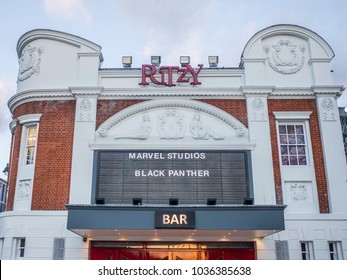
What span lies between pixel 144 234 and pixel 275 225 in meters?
5.27

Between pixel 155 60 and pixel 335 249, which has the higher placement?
pixel 155 60

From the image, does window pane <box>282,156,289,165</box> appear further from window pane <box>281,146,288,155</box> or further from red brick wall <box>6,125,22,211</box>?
red brick wall <box>6,125,22,211</box>

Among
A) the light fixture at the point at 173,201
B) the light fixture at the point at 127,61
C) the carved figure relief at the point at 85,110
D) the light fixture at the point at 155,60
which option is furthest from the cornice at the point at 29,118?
the light fixture at the point at 173,201

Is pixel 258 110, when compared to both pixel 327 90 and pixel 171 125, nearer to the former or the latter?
pixel 327 90

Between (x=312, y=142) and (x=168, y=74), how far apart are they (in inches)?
297

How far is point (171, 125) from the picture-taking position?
703 inches

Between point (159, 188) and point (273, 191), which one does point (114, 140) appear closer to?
point (159, 188)

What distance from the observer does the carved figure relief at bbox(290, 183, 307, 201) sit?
55.5 ft

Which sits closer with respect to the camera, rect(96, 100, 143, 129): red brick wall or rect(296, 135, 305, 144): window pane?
rect(296, 135, 305, 144): window pane

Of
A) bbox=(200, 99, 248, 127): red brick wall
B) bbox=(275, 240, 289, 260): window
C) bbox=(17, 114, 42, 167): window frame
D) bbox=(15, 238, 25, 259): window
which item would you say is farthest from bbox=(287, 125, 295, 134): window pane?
bbox=(15, 238, 25, 259): window

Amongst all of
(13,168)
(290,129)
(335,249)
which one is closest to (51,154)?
(13,168)

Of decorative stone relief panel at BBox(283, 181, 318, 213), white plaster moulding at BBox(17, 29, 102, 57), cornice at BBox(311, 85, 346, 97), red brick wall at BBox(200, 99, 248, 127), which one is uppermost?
white plaster moulding at BBox(17, 29, 102, 57)

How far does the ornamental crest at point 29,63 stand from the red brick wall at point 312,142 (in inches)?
461

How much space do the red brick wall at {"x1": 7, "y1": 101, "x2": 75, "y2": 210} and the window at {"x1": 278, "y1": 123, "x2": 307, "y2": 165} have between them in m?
9.90
